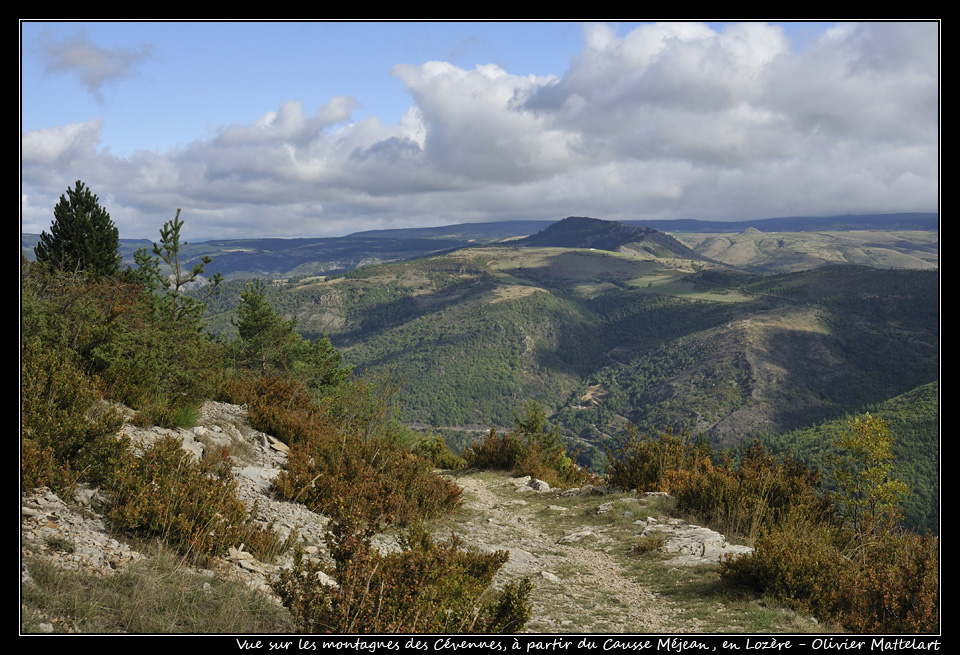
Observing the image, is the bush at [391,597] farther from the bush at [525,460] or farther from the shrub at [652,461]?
the bush at [525,460]

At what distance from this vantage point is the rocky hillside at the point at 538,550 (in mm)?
4559

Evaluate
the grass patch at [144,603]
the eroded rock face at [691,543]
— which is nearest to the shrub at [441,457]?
the eroded rock face at [691,543]

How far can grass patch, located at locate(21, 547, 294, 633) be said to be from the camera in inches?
142

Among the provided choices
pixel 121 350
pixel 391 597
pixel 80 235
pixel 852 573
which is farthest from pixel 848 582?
pixel 80 235

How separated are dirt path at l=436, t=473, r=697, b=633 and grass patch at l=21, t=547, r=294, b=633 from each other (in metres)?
2.64

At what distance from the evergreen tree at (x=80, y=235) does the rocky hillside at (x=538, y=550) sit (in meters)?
16.6

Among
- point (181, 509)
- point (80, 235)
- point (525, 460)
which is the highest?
point (80, 235)

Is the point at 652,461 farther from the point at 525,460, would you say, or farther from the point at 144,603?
the point at 144,603

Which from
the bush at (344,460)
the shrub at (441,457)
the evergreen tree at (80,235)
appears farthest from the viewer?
the evergreen tree at (80,235)

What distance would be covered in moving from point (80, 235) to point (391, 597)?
25163mm

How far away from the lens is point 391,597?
3.89 m

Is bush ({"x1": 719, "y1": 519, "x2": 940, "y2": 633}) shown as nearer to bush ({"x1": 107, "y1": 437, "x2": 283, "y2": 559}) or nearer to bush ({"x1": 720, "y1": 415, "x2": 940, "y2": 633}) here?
bush ({"x1": 720, "y1": 415, "x2": 940, "y2": 633})

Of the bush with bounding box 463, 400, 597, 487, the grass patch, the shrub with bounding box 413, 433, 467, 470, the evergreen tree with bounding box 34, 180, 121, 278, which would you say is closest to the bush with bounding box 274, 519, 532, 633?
the grass patch

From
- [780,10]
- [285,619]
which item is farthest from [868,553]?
[285,619]
